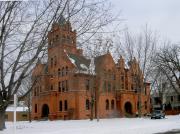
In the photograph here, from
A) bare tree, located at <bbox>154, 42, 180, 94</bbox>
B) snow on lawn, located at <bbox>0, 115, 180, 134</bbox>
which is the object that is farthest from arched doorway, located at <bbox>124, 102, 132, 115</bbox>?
snow on lawn, located at <bbox>0, 115, 180, 134</bbox>

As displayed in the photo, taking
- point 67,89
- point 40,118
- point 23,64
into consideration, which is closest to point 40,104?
point 40,118

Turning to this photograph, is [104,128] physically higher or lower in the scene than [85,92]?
lower

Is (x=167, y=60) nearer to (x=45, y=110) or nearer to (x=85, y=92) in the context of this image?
(x=85, y=92)

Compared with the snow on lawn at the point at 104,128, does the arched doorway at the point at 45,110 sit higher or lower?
higher

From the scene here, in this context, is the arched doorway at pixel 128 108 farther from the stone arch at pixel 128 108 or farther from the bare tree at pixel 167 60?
the bare tree at pixel 167 60

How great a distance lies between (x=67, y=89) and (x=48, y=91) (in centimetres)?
577

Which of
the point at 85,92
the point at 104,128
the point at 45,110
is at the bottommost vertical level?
the point at 104,128

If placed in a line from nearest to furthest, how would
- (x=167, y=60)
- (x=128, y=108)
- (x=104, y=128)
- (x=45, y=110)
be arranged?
(x=104, y=128) → (x=167, y=60) → (x=45, y=110) → (x=128, y=108)

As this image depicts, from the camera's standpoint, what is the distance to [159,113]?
205ft

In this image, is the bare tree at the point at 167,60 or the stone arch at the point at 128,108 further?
the stone arch at the point at 128,108

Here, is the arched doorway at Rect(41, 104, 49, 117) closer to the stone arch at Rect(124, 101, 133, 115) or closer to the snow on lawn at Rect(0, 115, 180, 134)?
the stone arch at Rect(124, 101, 133, 115)

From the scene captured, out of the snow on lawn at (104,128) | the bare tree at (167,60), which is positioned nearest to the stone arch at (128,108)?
the bare tree at (167,60)

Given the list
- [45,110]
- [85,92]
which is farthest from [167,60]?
[45,110]

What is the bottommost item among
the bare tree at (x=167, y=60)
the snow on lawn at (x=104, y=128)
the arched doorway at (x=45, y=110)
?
the snow on lawn at (x=104, y=128)
